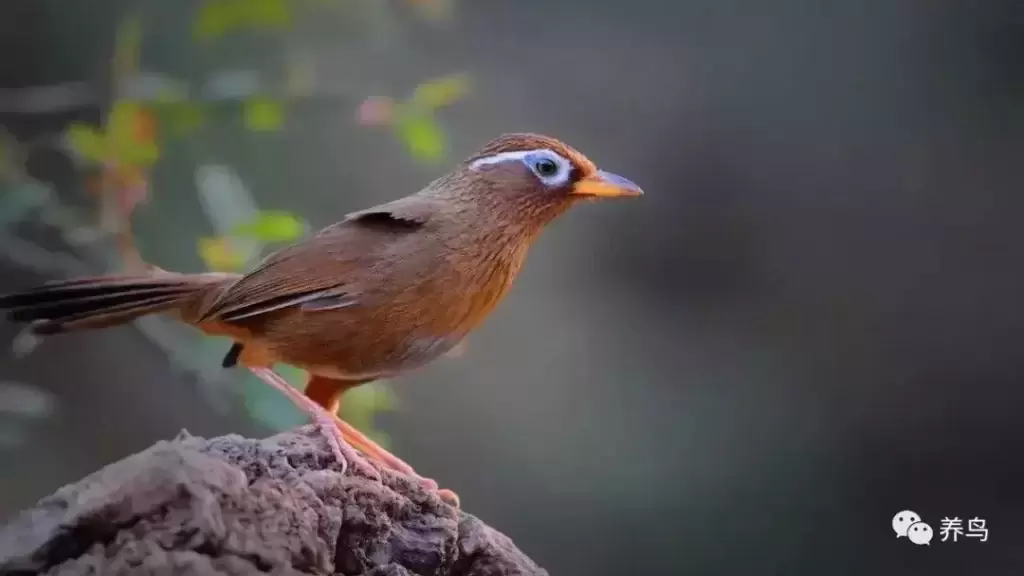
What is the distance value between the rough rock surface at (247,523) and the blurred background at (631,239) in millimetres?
475

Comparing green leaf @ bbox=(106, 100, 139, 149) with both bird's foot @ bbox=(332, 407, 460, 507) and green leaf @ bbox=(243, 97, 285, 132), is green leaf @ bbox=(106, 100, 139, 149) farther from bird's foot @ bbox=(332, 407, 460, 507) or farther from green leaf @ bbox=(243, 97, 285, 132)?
bird's foot @ bbox=(332, 407, 460, 507)

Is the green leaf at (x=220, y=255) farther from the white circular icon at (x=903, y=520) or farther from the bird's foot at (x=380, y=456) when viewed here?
the white circular icon at (x=903, y=520)

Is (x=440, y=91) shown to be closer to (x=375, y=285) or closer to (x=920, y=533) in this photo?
(x=375, y=285)

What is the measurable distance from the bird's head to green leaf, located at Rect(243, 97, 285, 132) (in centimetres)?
55

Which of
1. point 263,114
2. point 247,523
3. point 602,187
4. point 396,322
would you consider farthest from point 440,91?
point 247,523

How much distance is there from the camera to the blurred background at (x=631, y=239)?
1.92 m

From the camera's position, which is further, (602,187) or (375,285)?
(602,187)

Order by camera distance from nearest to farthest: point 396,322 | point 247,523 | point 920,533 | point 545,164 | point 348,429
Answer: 1. point 247,523
2. point 396,322
3. point 545,164
4. point 348,429
5. point 920,533

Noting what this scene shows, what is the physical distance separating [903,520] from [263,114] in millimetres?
1773

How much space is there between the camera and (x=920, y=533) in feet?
6.46

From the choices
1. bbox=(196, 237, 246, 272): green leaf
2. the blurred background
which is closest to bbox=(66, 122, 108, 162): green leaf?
the blurred background

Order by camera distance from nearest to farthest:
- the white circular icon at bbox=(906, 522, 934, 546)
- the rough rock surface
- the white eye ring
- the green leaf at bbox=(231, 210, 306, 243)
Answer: the rough rock surface → the white eye ring → the green leaf at bbox=(231, 210, 306, 243) → the white circular icon at bbox=(906, 522, 934, 546)

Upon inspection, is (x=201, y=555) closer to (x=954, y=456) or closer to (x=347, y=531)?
(x=347, y=531)

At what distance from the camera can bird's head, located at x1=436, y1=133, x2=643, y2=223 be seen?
1.59 m
